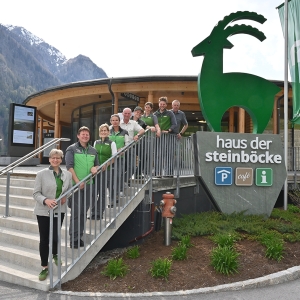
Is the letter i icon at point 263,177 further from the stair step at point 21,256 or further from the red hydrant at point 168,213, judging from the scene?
the stair step at point 21,256

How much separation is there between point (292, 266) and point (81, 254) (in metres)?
2.78

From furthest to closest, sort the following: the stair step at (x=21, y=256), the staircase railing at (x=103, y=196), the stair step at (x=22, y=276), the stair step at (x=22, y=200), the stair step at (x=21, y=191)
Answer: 1. the stair step at (x=21, y=191)
2. the stair step at (x=22, y=200)
3. the stair step at (x=21, y=256)
4. the staircase railing at (x=103, y=196)
5. the stair step at (x=22, y=276)

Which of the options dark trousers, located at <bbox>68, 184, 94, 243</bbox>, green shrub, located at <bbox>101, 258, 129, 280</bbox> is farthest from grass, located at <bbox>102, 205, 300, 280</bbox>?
dark trousers, located at <bbox>68, 184, 94, 243</bbox>

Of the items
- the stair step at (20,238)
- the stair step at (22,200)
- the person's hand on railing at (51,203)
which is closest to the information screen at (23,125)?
the stair step at (22,200)

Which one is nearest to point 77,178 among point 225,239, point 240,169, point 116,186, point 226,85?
point 116,186

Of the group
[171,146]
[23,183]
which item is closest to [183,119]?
[171,146]

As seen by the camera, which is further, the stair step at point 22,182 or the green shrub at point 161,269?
the stair step at point 22,182

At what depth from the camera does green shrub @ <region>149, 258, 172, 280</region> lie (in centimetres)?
406

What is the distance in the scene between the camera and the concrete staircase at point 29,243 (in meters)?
4.09

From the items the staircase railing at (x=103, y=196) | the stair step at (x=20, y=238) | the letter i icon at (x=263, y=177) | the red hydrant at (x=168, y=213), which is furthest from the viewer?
the letter i icon at (x=263, y=177)

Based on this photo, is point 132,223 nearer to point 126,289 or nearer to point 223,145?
point 126,289

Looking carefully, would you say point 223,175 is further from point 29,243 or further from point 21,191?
point 21,191

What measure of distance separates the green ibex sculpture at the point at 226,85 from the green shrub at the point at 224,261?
301 cm

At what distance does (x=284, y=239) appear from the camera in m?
5.34
